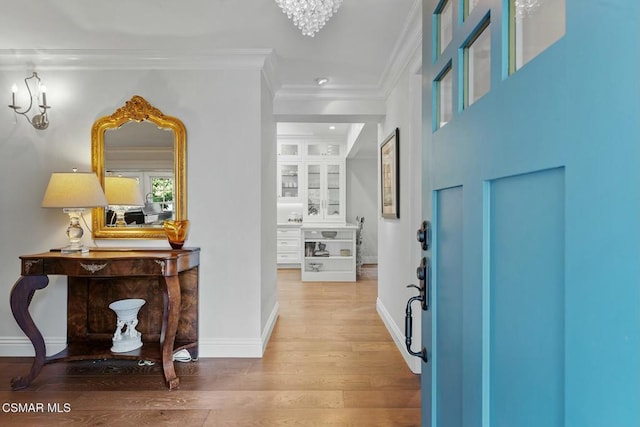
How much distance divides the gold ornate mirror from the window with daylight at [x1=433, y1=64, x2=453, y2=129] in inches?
87.4

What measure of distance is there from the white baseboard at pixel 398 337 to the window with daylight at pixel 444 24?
211cm

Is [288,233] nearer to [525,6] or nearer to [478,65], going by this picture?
[478,65]

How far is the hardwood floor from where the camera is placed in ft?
6.24

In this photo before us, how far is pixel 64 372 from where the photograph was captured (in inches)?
97.1

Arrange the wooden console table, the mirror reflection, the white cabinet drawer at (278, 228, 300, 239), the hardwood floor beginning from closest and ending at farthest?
the hardwood floor → the wooden console table → the mirror reflection → the white cabinet drawer at (278, 228, 300, 239)

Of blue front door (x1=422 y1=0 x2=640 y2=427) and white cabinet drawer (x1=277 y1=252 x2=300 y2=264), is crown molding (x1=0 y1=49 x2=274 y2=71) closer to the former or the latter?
blue front door (x1=422 y1=0 x2=640 y2=427)

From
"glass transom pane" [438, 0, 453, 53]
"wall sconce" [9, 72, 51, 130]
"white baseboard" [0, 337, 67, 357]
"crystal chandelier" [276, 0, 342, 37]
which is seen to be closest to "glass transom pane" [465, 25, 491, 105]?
"glass transom pane" [438, 0, 453, 53]

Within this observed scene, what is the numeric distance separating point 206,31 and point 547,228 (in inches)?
102

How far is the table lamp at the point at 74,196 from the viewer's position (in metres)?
2.36

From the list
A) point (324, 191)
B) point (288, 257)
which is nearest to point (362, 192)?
point (324, 191)

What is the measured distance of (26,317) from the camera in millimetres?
2273

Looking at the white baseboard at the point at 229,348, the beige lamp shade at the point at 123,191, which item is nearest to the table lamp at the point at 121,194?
the beige lamp shade at the point at 123,191

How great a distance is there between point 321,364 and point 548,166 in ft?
7.90

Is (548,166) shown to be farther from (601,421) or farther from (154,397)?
(154,397)
